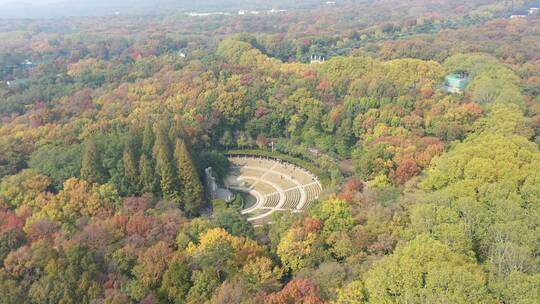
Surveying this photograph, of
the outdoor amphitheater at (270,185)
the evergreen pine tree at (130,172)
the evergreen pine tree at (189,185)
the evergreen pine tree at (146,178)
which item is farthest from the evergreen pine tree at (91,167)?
the outdoor amphitheater at (270,185)

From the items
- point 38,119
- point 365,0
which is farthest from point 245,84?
point 365,0

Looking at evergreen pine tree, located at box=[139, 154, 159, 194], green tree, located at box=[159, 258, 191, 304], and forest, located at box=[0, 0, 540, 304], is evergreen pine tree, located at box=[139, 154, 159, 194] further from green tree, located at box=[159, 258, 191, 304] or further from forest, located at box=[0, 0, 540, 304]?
green tree, located at box=[159, 258, 191, 304]

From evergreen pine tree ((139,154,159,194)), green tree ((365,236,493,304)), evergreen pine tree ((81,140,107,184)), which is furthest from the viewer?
evergreen pine tree ((139,154,159,194))

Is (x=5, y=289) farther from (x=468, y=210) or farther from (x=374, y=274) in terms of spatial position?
(x=468, y=210)

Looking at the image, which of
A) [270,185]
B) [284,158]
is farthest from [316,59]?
[270,185]

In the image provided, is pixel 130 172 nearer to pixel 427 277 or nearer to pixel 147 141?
pixel 147 141

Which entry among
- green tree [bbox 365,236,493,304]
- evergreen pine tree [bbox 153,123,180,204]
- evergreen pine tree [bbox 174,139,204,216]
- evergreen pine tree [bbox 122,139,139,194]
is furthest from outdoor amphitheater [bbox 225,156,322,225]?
green tree [bbox 365,236,493,304]

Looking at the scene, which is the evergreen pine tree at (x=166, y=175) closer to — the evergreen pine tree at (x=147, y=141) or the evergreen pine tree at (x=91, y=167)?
the evergreen pine tree at (x=147, y=141)
